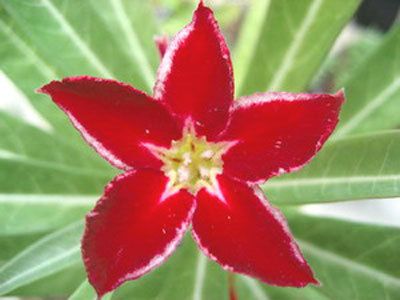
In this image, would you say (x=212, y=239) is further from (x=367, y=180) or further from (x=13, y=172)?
(x=13, y=172)

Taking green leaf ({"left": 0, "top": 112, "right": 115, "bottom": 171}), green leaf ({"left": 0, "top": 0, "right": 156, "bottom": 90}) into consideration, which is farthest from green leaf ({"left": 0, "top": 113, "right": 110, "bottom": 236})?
green leaf ({"left": 0, "top": 0, "right": 156, "bottom": 90})

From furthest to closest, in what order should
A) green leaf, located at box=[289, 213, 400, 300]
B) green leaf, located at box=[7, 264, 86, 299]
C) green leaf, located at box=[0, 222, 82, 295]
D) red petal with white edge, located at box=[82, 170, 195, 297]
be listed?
green leaf, located at box=[7, 264, 86, 299] → green leaf, located at box=[289, 213, 400, 300] → green leaf, located at box=[0, 222, 82, 295] → red petal with white edge, located at box=[82, 170, 195, 297]

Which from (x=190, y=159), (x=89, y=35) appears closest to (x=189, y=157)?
(x=190, y=159)

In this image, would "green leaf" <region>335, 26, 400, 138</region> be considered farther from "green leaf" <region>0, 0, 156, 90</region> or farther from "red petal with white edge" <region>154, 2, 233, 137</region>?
"red petal with white edge" <region>154, 2, 233, 137</region>

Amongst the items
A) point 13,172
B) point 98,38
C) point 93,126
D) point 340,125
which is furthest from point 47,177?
point 340,125

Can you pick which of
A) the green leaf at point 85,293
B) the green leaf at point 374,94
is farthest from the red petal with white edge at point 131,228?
the green leaf at point 374,94

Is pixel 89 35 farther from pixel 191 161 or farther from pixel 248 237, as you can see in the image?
pixel 248 237

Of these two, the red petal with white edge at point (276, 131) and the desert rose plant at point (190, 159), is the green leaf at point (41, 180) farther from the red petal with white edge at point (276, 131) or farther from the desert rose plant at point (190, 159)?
the red petal with white edge at point (276, 131)
